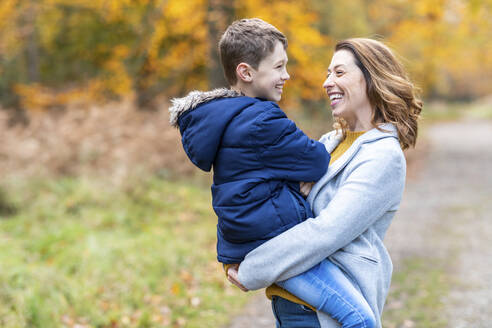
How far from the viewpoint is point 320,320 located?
1.91 m

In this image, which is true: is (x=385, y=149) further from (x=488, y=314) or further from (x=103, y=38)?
(x=103, y=38)

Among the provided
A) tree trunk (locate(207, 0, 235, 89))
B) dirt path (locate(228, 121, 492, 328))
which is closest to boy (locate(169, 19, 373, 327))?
dirt path (locate(228, 121, 492, 328))

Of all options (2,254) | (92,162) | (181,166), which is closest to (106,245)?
(2,254)

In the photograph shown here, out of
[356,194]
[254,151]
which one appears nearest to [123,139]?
[254,151]

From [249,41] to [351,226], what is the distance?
33.0 inches

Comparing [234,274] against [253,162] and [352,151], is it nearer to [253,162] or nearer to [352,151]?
[253,162]

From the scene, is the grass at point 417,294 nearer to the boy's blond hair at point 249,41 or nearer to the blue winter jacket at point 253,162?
the blue winter jacket at point 253,162

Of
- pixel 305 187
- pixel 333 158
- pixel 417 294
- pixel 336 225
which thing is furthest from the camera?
pixel 417 294

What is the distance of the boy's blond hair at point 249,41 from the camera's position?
192 cm

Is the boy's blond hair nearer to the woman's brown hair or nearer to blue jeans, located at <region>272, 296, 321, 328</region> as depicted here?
the woman's brown hair

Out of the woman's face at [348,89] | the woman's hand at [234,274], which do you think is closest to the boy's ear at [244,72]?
the woman's face at [348,89]

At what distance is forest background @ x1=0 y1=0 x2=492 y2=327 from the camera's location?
4727 millimetres

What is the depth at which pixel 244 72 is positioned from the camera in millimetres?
1969

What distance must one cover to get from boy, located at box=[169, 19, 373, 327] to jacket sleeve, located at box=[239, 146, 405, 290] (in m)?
0.06
